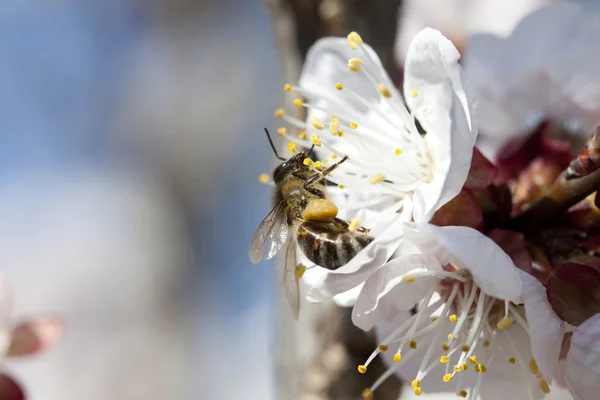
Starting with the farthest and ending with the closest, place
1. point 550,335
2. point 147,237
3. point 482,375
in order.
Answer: point 147,237 → point 482,375 → point 550,335

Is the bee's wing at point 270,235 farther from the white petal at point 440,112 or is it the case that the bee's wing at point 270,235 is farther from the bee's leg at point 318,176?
the white petal at point 440,112

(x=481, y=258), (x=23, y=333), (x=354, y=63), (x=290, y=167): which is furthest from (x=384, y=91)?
(x=23, y=333)

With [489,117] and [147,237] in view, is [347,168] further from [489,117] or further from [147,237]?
[147,237]

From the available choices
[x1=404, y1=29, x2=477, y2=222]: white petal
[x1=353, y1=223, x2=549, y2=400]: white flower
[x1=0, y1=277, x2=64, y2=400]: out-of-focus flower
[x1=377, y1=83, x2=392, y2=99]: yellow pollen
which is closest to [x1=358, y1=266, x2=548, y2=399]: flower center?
→ [x1=353, y1=223, x2=549, y2=400]: white flower

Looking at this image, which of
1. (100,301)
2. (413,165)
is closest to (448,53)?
(413,165)

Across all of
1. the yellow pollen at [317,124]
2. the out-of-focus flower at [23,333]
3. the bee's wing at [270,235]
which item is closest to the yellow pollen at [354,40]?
the yellow pollen at [317,124]

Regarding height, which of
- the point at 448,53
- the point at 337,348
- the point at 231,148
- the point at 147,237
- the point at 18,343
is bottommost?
the point at 147,237
